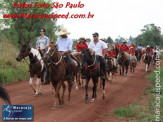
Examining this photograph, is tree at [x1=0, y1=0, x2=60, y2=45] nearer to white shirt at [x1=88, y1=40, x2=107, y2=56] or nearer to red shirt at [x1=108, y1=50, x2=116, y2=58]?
red shirt at [x1=108, y1=50, x2=116, y2=58]

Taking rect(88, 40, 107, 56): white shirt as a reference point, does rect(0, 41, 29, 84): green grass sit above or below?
below

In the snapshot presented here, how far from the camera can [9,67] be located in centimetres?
1838

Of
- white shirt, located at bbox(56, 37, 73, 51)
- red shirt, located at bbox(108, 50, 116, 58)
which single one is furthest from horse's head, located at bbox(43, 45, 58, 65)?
red shirt, located at bbox(108, 50, 116, 58)

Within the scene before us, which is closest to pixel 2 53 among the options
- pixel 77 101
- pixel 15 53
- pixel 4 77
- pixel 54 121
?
pixel 15 53

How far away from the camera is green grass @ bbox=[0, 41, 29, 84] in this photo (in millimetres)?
16047

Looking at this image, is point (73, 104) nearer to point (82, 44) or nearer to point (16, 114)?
point (16, 114)

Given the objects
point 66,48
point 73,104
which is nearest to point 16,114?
point 73,104

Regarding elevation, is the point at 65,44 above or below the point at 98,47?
above

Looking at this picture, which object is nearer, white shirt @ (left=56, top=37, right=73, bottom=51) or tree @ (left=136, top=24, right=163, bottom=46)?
white shirt @ (left=56, top=37, right=73, bottom=51)

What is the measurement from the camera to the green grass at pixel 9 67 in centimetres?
1605

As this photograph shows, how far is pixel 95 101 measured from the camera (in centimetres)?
1130

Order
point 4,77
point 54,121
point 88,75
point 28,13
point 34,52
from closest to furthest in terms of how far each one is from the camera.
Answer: point 54,121, point 88,75, point 34,52, point 4,77, point 28,13

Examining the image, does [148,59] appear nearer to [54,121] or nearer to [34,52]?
[34,52]

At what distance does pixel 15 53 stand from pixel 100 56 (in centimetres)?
1015
